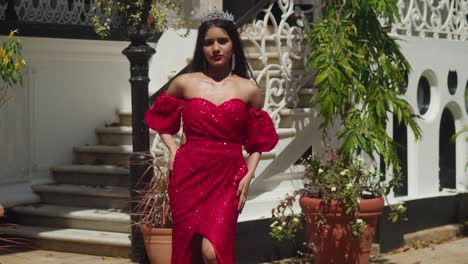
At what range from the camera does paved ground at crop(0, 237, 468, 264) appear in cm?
998

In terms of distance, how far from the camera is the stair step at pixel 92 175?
1123cm

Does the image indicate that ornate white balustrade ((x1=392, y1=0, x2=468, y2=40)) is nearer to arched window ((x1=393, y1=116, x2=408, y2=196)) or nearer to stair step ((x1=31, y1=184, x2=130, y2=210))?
arched window ((x1=393, y1=116, x2=408, y2=196))

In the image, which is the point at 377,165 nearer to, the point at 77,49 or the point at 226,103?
the point at 77,49

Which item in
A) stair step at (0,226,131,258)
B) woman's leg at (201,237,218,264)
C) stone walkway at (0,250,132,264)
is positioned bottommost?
stone walkway at (0,250,132,264)

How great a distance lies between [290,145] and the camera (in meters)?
10.8

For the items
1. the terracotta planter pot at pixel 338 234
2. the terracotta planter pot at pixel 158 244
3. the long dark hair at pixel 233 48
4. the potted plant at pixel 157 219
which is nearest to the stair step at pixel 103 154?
the potted plant at pixel 157 219

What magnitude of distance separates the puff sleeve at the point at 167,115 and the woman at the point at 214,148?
0.21 ft

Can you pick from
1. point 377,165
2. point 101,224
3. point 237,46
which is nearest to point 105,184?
point 101,224

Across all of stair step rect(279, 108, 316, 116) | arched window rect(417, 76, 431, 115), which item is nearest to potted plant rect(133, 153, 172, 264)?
Answer: stair step rect(279, 108, 316, 116)

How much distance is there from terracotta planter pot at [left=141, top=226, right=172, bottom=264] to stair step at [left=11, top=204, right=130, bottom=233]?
3.80 feet

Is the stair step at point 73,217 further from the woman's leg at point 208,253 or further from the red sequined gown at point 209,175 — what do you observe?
the woman's leg at point 208,253

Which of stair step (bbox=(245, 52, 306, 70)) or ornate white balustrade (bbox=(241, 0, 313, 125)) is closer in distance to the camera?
ornate white balustrade (bbox=(241, 0, 313, 125))

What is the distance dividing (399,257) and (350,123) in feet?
5.70

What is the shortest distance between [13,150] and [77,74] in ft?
3.83
